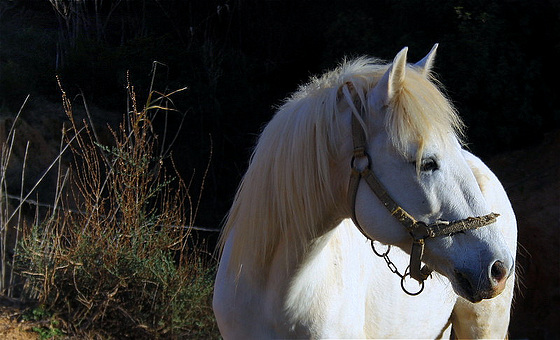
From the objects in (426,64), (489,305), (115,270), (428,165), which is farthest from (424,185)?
(115,270)

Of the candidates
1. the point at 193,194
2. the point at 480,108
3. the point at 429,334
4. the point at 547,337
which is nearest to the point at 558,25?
the point at 480,108

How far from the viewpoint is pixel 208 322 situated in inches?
176

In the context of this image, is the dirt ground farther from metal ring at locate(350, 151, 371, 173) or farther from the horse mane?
metal ring at locate(350, 151, 371, 173)

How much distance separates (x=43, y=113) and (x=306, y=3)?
3259 millimetres

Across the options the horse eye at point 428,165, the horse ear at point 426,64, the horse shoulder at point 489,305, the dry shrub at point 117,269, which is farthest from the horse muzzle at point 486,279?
the dry shrub at point 117,269

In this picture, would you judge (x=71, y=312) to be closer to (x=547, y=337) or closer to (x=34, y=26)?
(x=34, y=26)

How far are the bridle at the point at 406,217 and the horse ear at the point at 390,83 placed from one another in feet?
0.35

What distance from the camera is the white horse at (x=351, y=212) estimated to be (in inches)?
76.8

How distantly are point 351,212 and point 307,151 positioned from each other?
0.85 ft

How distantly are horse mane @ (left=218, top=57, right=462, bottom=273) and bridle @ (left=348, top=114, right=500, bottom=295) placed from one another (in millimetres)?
85

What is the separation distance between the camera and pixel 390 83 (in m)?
2.00

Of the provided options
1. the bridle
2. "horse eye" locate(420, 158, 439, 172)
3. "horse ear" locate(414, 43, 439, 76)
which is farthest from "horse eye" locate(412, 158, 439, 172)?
"horse ear" locate(414, 43, 439, 76)

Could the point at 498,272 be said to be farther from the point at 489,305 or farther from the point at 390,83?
the point at 489,305

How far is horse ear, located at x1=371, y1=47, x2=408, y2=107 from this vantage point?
196 centimetres
